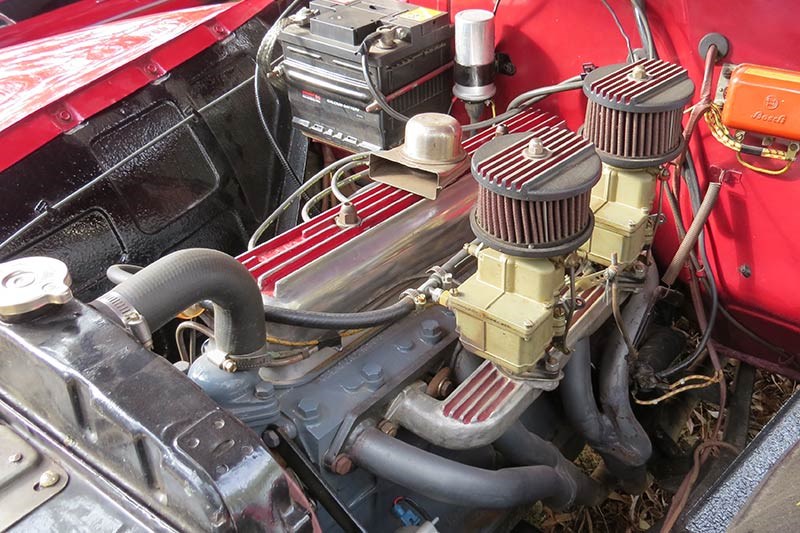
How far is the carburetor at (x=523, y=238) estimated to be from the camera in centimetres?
111

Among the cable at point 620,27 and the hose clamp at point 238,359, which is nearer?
the hose clamp at point 238,359

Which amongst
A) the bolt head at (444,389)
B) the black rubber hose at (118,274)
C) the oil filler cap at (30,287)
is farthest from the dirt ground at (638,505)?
the oil filler cap at (30,287)

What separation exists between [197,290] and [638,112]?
2.62 ft

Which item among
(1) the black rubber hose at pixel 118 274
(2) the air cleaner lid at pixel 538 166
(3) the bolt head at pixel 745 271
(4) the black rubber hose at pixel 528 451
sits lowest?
(4) the black rubber hose at pixel 528 451

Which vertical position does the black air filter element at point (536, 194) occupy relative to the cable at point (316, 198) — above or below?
above

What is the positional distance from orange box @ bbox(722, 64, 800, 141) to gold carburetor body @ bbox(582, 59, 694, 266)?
98mm

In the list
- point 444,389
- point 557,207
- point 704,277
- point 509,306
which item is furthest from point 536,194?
point 704,277

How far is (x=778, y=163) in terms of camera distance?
1.45 metres

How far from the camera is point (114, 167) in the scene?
1784 millimetres

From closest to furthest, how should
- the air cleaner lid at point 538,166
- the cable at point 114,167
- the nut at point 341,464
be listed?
the air cleaner lid at point 538,166 < the nut at point 341,464 < the cable at point 114,167

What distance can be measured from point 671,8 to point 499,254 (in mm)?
694

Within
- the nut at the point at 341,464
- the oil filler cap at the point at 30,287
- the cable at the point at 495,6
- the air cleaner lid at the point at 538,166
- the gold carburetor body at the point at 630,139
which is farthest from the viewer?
the cable at the point at 495,6

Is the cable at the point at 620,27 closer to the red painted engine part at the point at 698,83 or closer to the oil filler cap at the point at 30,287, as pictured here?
the red painted engine part at the point at 698,83

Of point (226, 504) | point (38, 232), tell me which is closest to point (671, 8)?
point (226, 504)
